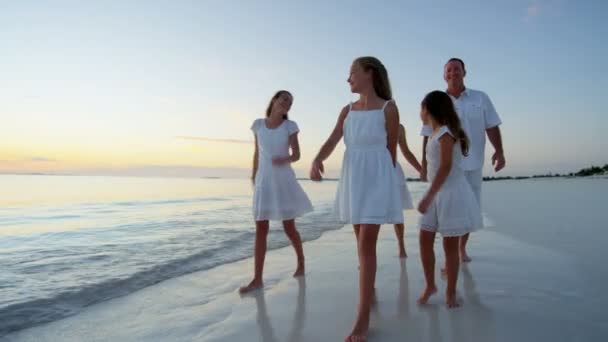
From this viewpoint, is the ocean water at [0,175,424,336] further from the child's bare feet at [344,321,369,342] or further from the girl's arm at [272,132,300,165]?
the child's bare feet at [344,321,369,342]

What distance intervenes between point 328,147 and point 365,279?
102 cm

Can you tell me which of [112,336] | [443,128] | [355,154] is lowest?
[112,336]

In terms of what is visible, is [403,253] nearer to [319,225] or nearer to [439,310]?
[439,310]

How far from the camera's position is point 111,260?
5613 mm

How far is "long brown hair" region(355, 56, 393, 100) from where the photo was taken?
2881 millimetres

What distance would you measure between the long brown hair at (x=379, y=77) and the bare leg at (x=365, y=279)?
0.97 meters

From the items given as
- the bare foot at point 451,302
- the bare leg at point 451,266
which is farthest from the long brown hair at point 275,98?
the bare foot at point 451,302

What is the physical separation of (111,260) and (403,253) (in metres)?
4.13

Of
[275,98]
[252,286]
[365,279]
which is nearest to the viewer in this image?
[365,279]

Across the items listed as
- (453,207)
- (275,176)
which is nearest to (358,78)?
(453,207)

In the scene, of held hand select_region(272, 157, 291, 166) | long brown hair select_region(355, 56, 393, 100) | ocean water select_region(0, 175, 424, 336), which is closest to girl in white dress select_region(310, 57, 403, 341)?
long brown hair select_region(355, 56, 393, 100)

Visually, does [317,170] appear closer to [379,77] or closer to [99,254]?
[379,77]

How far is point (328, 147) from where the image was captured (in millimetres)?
3033

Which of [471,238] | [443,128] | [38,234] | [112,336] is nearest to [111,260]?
[112,336]
